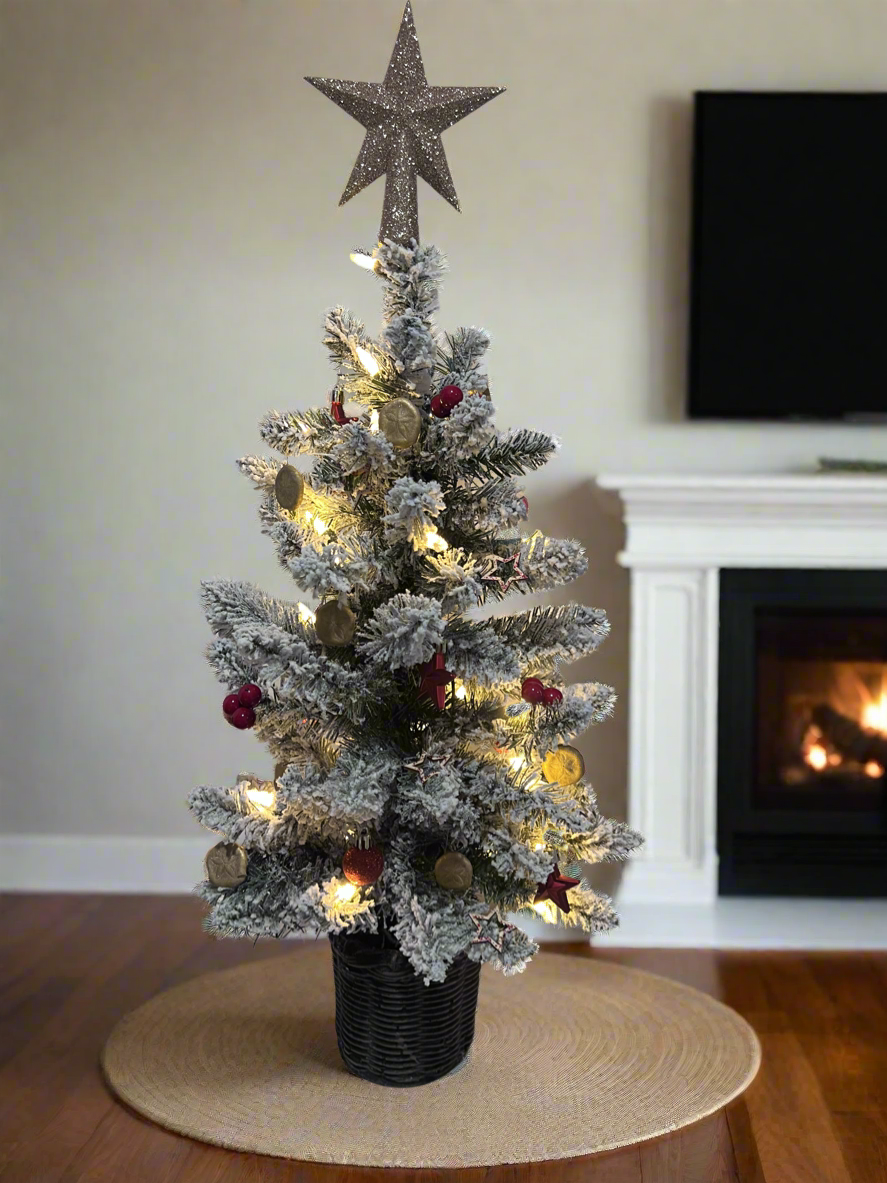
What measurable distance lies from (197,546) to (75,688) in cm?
49

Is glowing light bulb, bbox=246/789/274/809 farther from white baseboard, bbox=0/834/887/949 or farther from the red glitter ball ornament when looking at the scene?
white baseboard, bbox=0/834/887/949

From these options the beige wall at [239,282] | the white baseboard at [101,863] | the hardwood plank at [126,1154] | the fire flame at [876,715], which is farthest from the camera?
the white baseboard at [101,863]

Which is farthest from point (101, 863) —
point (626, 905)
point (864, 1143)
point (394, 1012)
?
point (864, 1143)

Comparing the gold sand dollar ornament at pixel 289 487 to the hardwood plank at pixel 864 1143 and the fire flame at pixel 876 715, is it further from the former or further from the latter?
the fire flame at pixel 876 715

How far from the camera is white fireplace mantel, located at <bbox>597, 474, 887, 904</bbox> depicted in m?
2.86

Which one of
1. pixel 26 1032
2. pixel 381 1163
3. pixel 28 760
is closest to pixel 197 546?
pixel 28 760

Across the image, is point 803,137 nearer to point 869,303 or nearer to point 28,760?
point 869,303

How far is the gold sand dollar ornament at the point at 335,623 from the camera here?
6.25 ft

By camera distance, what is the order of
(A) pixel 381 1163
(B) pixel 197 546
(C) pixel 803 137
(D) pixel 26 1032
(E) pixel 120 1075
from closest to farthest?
(A) pixel 381 1163 < (E) pixel 120 1075 < (D) pixel 26 1032 < (C) pixel 803 137 < (B) pixel 197 546

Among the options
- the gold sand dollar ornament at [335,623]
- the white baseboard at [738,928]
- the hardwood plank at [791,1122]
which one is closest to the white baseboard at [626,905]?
the white baseboard at [738,928]

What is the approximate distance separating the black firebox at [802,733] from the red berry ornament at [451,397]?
A: 1.21 meters

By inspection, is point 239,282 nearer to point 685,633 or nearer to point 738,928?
point 685,633

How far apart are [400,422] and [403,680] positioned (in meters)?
0.43

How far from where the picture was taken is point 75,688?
323 centimetres
